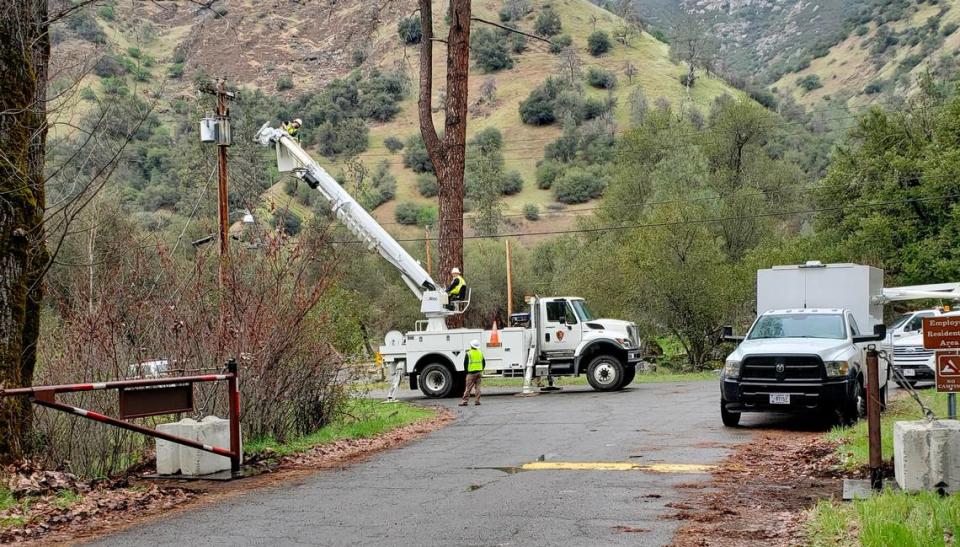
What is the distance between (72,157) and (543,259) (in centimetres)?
5337

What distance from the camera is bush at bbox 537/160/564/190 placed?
3593 inches

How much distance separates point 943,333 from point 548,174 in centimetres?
8338

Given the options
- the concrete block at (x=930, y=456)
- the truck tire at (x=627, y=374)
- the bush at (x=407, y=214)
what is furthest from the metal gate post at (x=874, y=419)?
the bush at (x=407, y=214)

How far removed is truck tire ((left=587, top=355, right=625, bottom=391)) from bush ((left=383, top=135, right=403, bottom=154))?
3018 inches

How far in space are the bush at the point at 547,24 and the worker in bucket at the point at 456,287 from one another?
9928 cm

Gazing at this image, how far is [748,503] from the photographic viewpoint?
877 cm

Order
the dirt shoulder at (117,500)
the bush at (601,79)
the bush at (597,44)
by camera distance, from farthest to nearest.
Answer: the bush at (597,44), the bush at (601,79), the dirt shoulder at (117,500)

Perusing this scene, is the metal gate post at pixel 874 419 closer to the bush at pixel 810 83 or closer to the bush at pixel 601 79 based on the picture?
the bush at pixel 601 79

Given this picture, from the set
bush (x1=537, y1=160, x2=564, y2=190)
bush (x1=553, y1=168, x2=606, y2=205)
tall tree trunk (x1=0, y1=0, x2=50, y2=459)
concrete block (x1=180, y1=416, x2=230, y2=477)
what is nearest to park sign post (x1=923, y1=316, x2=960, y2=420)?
concrete block (x1=180, y1=416, x2=230, y2=477)

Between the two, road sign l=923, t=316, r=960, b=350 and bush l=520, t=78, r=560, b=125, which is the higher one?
bush l=520, t=78, r=560, b=125

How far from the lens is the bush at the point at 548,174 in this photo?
91.2 meters

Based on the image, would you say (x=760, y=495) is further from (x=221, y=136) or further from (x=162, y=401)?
(x=221, y=136)

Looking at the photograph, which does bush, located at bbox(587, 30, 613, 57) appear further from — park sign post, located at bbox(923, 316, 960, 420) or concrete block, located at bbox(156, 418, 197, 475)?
park sign post, located at bbox(923, 316, 960, 420)

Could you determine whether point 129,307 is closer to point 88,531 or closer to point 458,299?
point 88,531
